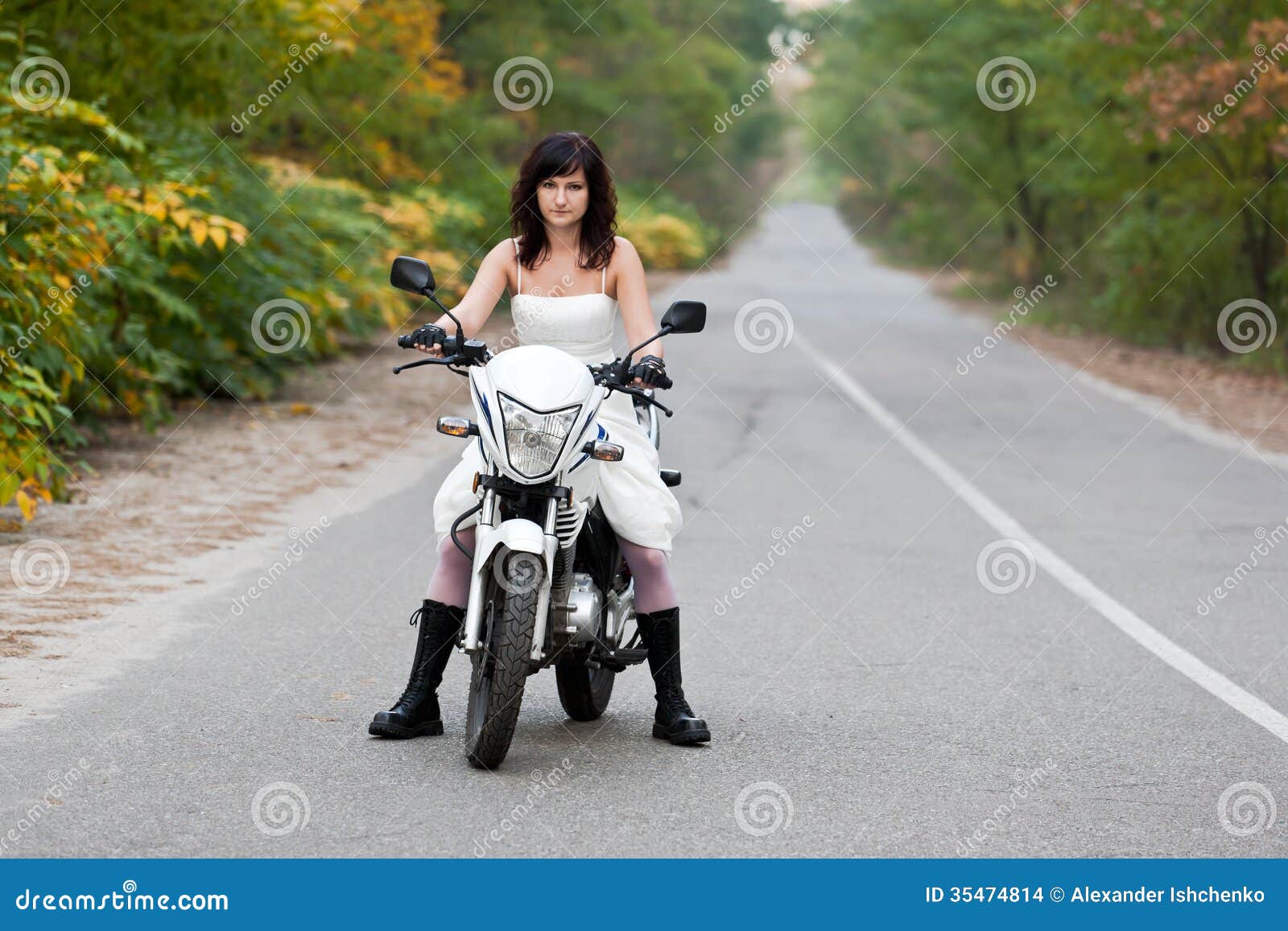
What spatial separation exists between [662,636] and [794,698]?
865 mm

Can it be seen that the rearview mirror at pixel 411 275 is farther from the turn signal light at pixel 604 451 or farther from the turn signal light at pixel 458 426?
the turn signal light at pixel 604 451

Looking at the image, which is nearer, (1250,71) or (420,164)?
(1250,71)

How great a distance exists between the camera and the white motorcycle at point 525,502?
16.3ft

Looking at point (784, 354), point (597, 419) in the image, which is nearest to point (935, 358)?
point (784, 354)

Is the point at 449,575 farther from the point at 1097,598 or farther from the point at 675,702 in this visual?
the point at 1097,598

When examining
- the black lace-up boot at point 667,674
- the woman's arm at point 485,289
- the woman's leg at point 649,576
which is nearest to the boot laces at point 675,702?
the black lace-up boot at point 667,674

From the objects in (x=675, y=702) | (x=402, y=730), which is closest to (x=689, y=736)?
(x=675, y=702)

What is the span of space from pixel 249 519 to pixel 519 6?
31247mm

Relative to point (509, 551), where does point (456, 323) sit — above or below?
above

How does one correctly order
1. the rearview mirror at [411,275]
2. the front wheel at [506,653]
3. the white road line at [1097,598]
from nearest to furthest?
the front wheel at [506,653]
the rearview mirror at [411,275]
the white road line at [1097,598]

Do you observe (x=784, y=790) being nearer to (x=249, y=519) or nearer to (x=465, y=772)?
(x=465, y=772)

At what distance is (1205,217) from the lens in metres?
24.0

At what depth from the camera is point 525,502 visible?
514cm

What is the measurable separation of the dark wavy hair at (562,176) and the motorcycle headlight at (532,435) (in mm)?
779
